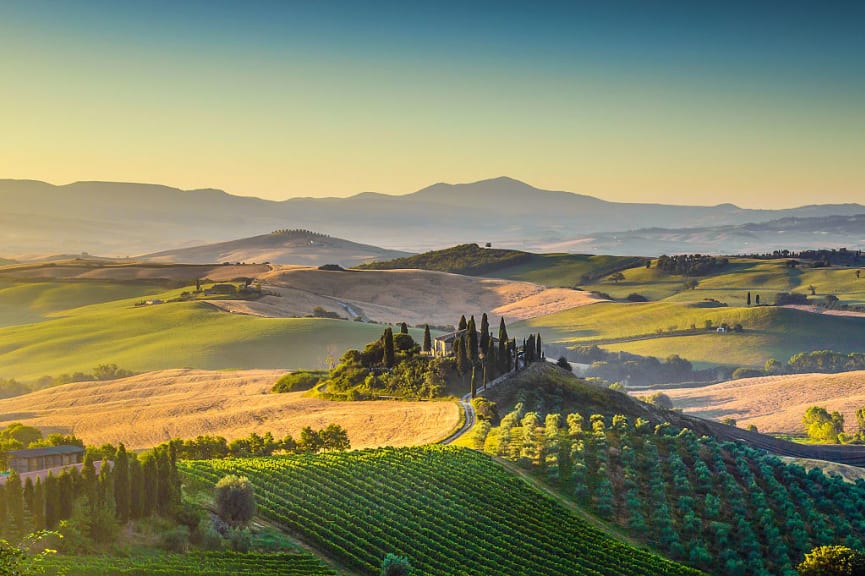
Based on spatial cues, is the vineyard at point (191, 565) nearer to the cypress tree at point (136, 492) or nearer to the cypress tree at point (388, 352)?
the cypress tree at point (136, 492)

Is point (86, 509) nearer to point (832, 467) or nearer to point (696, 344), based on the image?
point (832, 467)

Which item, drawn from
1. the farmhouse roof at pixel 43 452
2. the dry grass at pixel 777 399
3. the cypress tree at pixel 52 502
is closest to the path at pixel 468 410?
the farmhouse roof at pixel 43 452

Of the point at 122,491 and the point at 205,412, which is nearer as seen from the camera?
the point at 122,491

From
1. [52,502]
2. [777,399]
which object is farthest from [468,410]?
[777,399]

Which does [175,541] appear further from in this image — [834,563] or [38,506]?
[834,563]

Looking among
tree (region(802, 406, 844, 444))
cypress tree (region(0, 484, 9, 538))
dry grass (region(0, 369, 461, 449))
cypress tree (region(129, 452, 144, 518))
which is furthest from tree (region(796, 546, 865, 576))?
tree (region(802, 406, 844, 444))

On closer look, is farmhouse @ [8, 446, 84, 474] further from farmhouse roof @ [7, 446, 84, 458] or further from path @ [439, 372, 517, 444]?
path @ [439, 372, 517, 444]

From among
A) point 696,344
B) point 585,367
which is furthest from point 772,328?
point 585,367

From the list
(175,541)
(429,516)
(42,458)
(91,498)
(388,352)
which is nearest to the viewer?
(91,498)
